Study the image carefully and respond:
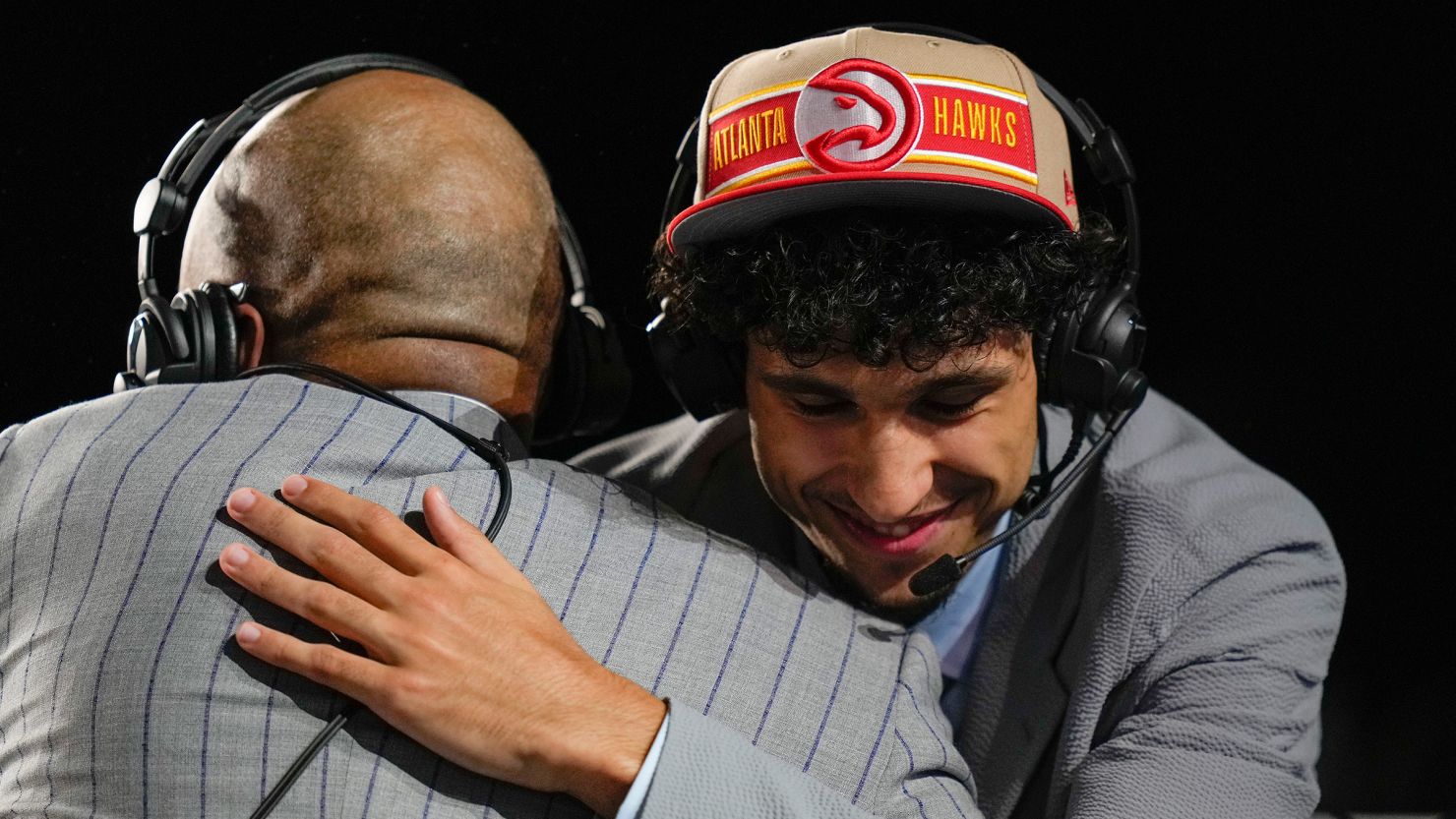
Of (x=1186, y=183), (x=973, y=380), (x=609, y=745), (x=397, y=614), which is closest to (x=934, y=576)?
(x=973, y=380)

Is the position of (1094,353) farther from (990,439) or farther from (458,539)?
(458,539)

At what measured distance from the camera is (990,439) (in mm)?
1243

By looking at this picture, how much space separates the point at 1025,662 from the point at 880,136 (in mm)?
601

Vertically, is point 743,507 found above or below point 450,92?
below

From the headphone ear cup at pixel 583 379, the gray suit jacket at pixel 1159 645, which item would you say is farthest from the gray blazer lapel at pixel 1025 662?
the headphone ear cup at pixel 583 379

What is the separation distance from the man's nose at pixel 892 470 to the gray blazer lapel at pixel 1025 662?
0.23 metres

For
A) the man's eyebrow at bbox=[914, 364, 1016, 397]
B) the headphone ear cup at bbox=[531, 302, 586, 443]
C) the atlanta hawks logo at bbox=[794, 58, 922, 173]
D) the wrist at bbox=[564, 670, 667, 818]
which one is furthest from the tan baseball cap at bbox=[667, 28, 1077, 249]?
the wrist at bbox=[564, 670, 667, 818]

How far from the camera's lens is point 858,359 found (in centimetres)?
117

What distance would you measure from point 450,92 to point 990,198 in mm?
583

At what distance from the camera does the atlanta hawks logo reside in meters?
1.09

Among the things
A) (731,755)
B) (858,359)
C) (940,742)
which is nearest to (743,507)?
(858,359)

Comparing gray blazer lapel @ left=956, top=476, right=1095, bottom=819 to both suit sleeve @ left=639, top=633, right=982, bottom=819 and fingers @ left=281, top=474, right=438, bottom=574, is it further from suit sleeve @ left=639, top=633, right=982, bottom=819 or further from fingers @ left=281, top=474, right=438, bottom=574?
fingers @ left=281, top=474, right=438, bottom=574

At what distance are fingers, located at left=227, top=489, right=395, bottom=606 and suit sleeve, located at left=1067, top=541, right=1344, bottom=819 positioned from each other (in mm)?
683

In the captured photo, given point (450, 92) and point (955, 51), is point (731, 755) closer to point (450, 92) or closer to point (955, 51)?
point (955, 51)
